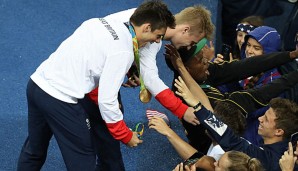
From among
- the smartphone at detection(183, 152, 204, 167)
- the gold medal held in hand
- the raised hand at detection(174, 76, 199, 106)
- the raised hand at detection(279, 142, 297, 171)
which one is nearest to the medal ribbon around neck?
the gold medal held in hand

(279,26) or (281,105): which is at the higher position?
(281,105)

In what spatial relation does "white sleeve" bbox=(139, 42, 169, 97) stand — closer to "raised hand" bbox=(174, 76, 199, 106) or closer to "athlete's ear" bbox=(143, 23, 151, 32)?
"raised hand" bbox=(174, 76, 199, 106)

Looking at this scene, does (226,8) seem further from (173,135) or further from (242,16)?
(173,135)

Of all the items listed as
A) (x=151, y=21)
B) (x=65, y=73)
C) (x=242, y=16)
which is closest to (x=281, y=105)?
(x=151, y=21)

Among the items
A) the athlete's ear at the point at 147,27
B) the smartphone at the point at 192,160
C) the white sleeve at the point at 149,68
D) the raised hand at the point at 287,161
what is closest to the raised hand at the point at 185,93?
the white sleeve at the point at 149,68

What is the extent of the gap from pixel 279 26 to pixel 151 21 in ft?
9.36

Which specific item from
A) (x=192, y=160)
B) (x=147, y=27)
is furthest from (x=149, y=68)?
(x=192, y=160)

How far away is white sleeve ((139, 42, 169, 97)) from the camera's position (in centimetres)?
321

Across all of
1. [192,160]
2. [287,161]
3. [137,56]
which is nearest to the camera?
[287,161]

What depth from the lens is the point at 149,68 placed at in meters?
3.21

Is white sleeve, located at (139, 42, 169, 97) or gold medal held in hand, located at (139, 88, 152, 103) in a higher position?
white sleeve, located at (139, 42, 169, 97)

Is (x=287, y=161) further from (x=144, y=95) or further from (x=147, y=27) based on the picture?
(x=147, y=27)

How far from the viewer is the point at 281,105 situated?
Answer: 10.7ft

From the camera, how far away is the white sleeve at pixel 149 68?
321 centimetres
